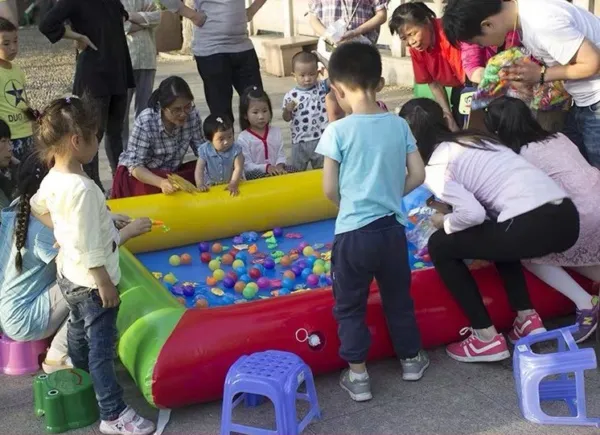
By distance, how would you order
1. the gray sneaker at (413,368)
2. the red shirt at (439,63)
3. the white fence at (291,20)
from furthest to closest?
the white fence at (291,20) → the red shirt at (439,63) → the gray sneaker at (413,368)

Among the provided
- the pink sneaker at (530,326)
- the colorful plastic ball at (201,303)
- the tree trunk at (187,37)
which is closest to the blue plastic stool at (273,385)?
the colorful plastic ball at (201,303)

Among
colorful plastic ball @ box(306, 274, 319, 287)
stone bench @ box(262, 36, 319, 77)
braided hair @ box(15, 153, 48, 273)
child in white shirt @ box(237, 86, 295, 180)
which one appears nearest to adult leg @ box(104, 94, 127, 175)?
child in white shirt @ box(237, 86, 295, 180)

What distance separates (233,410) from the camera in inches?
124

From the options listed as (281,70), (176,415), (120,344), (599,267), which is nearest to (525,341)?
(599,267)

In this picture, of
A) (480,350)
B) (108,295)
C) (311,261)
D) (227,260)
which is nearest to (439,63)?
(311,261)

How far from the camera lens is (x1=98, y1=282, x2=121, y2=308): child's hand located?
2896 mm

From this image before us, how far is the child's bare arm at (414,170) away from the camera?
3.10 metres

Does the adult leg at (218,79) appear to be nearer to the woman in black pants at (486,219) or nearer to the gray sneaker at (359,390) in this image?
the woman in black pants at (486,219)

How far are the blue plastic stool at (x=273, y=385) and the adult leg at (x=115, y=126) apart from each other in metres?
3.11

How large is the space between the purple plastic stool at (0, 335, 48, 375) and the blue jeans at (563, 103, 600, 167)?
103 inches

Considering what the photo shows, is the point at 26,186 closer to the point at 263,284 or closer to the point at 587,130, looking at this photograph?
the point at 263,284

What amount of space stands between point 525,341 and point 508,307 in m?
0.49

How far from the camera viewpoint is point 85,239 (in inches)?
111

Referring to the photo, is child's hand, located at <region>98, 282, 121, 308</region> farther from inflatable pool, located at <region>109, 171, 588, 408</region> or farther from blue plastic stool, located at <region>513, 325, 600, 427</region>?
blue plastic stool, located at <region>513, 325, 600, 427</region>
